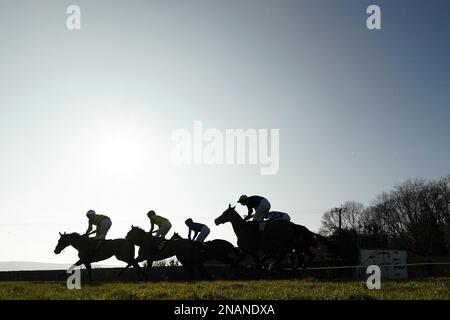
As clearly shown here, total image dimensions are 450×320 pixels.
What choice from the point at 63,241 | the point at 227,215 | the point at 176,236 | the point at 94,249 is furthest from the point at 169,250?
the point at 63,241

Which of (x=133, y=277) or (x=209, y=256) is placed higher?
(x=209, y=256)

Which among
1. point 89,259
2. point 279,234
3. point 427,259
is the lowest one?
point 427,259

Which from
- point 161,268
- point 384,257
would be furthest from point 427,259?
point 161,268

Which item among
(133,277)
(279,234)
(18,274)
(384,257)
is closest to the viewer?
(279,234)

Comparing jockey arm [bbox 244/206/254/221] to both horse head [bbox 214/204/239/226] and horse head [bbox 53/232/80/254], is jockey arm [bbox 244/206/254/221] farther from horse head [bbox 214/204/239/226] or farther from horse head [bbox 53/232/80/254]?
horse head [bbox 53/232/80/254]

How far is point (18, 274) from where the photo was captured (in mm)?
27250

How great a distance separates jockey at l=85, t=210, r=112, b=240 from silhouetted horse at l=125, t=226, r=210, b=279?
3.02 ft

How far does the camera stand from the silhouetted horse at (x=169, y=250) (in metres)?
17.5

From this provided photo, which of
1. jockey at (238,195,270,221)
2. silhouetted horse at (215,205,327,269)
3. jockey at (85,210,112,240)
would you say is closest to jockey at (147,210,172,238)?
jockey at (85,210,112,240)

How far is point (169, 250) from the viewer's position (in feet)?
58.4

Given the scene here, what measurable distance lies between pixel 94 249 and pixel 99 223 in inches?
40.1

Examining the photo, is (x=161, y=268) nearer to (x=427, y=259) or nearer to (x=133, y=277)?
(x=133, y=277)

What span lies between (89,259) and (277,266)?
7.29m
